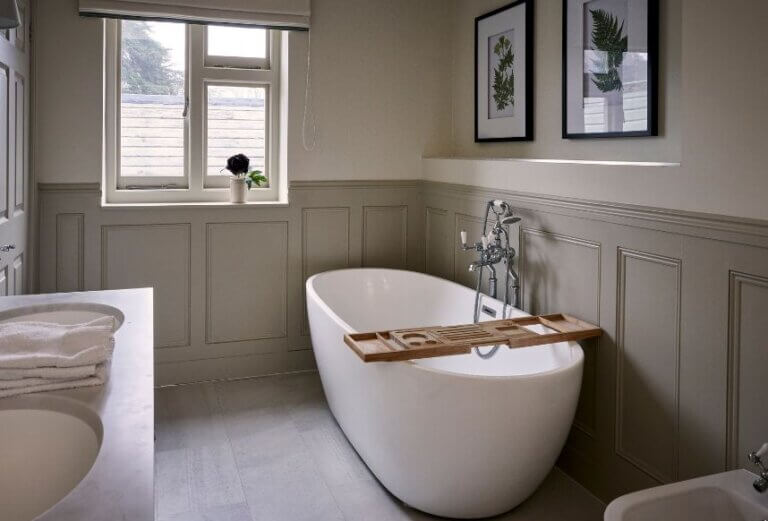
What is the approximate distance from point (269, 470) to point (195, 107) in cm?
198

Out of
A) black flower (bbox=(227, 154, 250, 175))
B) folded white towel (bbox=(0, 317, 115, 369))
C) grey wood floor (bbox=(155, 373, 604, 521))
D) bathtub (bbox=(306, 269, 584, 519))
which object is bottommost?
grey wood floor (bbox=(155, 373, 604, 521))

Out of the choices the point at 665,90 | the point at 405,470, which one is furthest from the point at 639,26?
the point at 405,470

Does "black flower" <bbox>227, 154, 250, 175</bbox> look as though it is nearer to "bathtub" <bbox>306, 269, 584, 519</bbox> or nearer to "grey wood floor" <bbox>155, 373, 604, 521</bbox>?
"grey wood floor" <bbox>155, 373, 604, 521</bbox>

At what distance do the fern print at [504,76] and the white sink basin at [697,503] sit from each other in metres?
2.13

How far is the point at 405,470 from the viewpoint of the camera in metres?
2.24

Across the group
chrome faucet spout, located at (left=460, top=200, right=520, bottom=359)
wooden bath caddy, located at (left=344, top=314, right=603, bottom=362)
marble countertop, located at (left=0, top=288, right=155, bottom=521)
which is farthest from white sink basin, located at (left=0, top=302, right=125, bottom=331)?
chrome faucet spout, located at (left=460, top=200, right=520, bottom=359)

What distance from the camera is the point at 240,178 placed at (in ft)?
12.0

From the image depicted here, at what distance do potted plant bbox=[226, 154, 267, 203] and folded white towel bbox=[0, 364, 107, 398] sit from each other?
7.78 ft

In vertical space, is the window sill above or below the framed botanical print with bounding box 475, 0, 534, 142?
below

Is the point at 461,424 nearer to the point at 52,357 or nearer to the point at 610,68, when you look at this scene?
the point at 52,357

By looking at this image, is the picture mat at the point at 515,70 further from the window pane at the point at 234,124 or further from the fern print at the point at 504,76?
the window pane at the point at 234,124

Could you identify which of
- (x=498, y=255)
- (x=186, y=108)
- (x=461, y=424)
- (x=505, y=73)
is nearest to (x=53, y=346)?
(x=461, y=424)

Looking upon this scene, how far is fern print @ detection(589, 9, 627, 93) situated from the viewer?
8.23 feet

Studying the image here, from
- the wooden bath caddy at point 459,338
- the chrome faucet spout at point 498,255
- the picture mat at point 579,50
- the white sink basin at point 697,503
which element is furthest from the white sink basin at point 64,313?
the picture mat at point 579,50
